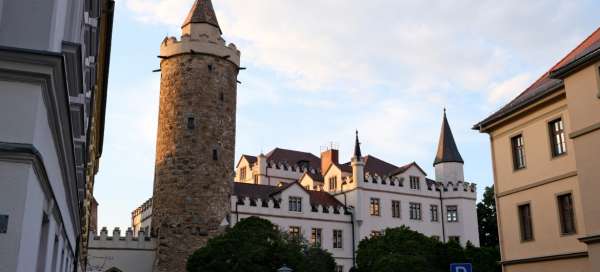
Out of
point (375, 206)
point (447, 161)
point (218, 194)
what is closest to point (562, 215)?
point (218, 194)

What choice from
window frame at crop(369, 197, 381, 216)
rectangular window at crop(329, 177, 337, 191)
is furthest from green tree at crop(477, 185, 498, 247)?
rectangular window at crop(329, 177, 337, 191)

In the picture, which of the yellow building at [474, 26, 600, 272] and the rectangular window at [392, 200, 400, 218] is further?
the rectangular window at [392, 200, 400, 218]

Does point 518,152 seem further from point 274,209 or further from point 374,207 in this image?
point 374,207

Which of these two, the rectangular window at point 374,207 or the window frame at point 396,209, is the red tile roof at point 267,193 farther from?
the window frame at point 396,209

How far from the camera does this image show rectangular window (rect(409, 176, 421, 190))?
167 ft

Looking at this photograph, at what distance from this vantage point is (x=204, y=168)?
1540 inches

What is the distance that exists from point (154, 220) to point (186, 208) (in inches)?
103

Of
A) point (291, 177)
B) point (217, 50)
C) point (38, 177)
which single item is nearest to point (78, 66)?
point (38, 177)

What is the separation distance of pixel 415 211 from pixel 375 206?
12.5 feet

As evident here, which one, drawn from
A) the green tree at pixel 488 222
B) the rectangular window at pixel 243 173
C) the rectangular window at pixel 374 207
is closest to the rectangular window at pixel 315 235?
the rectangular window at pixel 374 207

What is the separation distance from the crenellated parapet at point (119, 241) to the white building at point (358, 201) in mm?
5477

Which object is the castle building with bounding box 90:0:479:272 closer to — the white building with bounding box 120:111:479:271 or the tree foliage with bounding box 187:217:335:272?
the white building with bounding box 120:111:479:271

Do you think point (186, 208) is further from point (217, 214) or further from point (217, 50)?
point (217, 50)

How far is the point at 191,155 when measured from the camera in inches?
1540
